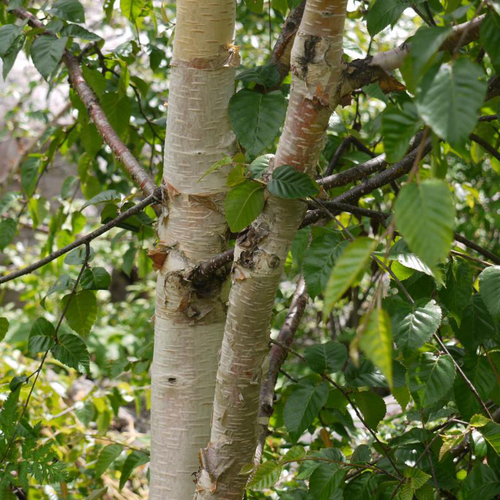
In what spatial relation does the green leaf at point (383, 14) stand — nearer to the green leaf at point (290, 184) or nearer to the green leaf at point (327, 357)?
the green leaf at point (290, 184)

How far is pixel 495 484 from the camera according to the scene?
90cm

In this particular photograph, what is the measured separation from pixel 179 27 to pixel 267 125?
0.65 feet

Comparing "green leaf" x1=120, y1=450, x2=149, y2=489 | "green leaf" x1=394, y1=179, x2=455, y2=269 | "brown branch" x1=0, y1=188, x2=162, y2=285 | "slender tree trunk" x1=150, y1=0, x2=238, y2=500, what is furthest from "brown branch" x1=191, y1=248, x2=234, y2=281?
"green leaf" x1=120, y1=450, x2=149, y2=489

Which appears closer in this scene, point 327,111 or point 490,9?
point 490,9

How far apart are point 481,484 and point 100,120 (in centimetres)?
91

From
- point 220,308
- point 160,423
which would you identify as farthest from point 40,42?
point 160,423

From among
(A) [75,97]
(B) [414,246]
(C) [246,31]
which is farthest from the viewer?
(C) [246,31]

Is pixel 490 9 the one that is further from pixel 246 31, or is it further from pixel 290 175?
pixel 246 31

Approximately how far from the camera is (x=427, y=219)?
42 cm

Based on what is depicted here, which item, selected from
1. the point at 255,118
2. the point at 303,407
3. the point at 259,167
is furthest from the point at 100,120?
the point at 303,407

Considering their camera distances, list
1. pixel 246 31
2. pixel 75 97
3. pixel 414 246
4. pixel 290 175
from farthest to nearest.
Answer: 1. pixel 246 31
2. pixel 75 97
3. pixel 290 175
4. pixel 414 246

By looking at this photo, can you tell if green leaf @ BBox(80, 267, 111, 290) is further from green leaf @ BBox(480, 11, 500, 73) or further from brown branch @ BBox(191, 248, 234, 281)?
Answer: green leaf @ BBox(480, 11, 500, 73)

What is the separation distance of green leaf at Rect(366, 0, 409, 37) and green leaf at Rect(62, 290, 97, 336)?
63 centimetres

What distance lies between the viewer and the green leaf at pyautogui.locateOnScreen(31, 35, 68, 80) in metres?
1.00
